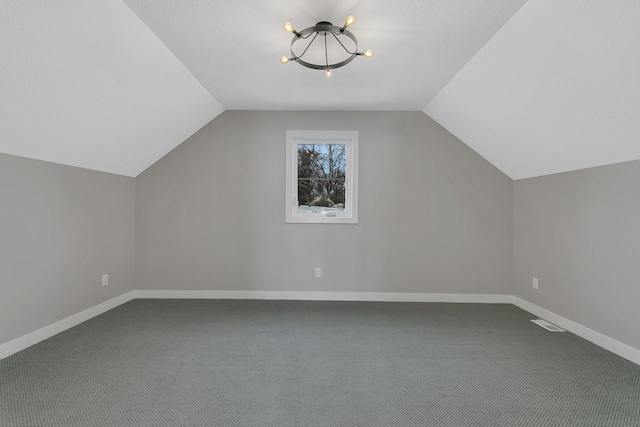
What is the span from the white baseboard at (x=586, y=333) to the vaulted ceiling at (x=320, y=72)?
1.46 m

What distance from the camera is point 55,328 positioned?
9.36ft

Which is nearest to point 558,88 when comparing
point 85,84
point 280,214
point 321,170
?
point 321,170

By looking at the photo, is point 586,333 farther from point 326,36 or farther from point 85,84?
point 85,84

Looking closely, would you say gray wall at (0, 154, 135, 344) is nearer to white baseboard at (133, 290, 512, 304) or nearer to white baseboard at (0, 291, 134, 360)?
white baseboard at (0, 291, 134, 360)

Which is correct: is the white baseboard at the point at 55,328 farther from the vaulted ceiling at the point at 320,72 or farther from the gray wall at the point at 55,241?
the vaulted ceiling at the point at 320,72

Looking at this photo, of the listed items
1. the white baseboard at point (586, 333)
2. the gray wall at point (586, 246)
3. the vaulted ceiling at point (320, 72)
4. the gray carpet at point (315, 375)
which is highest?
the vaulted ceiling at point (320, 72)

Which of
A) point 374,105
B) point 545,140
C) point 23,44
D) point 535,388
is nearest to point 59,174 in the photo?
point 23,44

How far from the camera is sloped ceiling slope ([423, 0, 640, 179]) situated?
176 centimetres

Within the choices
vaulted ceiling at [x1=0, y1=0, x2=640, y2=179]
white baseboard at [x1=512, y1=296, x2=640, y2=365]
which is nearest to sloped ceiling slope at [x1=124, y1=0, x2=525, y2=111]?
vaulted ceiling at [x1=0, y1=0, x2=640, y2=179]

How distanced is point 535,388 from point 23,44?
3725mm

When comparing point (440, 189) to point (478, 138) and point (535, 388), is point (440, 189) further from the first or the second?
point (535, 388)

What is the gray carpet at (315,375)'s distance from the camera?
1.80m

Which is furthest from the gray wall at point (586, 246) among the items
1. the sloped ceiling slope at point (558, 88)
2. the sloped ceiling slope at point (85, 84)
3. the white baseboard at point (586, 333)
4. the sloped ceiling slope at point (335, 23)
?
the sloped ceiling slope at point (85, 84)

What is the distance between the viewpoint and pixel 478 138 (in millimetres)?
3578
